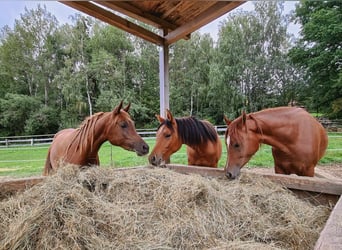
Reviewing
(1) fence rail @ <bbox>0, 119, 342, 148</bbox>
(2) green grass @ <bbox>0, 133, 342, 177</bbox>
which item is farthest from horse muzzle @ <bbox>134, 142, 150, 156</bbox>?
(1) fence rail @ <bbox>0, 119, 342, 148</bbox>

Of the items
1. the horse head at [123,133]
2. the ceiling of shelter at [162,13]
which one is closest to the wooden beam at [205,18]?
the ceiling of shelter at [162,13]

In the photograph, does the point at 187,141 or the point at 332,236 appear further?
the point at 187,141

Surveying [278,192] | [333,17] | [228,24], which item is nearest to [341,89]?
[333,17]

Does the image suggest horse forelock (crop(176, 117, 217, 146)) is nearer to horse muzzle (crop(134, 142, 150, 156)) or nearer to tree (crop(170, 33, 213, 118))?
horse muzzle (crop(134, 142, 150, 156))

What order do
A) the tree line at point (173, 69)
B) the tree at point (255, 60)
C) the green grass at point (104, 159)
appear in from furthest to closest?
the tree at point (255, 60) → the tree line at point (173, 69) → the green grass at point (104, 159)

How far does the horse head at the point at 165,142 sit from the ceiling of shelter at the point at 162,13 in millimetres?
1011

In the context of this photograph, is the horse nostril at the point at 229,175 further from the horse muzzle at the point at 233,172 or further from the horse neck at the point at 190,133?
the horse neck at the point at 190,133

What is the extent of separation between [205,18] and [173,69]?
12571 mm

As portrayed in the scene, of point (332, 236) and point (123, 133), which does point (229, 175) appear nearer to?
point (123, 133)

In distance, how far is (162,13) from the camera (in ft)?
8.14

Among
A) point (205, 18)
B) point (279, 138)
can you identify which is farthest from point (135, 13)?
point (279, 138)

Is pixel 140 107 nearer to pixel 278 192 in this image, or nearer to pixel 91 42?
pixel 91 42

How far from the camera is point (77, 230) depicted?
889 mm

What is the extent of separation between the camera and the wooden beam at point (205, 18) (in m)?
1.99
